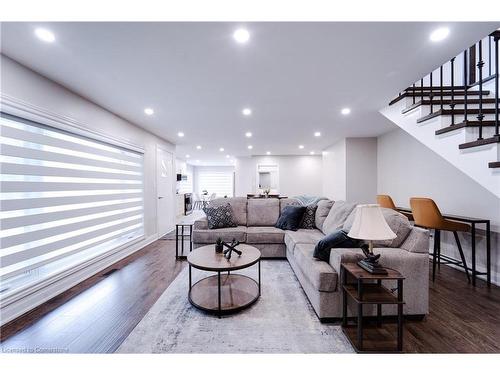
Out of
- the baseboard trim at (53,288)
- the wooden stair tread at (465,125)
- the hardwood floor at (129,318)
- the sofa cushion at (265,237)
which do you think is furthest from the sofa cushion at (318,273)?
the baseboard trim at (53,288)

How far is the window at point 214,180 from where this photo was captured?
12070 millimetres

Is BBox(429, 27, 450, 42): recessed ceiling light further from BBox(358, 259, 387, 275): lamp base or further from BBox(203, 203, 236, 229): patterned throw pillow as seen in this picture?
BBox(203, 203, 236, 229): patterned throw pillow

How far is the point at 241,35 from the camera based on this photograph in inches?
66.3

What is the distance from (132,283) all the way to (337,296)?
2465 mm

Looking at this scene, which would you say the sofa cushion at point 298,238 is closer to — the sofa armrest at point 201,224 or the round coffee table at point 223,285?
the round coffee table at point 223,285

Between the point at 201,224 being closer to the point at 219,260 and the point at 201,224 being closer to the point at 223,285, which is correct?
the point at 223,285

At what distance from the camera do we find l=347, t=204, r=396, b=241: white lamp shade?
164 centimetres

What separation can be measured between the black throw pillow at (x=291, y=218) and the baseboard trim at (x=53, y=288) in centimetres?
281

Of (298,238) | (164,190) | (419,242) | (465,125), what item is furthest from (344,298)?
(164,190)

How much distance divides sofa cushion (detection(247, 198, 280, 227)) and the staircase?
7.96 ft

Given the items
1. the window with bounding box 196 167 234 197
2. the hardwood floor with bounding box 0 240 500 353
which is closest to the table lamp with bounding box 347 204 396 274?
the hardwood floor with bounding box 0 240 500 353
